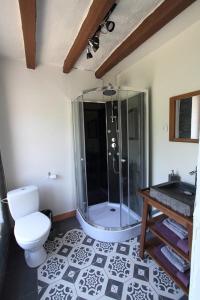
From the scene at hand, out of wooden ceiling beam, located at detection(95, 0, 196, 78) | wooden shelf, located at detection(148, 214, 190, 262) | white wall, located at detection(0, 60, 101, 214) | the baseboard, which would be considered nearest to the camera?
wooden ceiling beam, located at detection(95, 0, 196, 78)

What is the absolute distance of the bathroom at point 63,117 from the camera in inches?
64.6

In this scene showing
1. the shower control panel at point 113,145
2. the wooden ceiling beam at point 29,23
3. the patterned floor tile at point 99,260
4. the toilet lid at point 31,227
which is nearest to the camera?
the wooden ceiling beam at point 29,23

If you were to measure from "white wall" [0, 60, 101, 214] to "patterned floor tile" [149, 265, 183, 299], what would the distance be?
5.21ft

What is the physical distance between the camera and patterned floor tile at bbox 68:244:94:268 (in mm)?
1875

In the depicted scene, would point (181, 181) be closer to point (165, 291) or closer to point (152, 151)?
point (152, 151)

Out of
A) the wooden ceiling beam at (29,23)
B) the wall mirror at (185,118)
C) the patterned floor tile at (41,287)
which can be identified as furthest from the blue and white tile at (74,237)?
the wooden ceiling beam at (29,23)

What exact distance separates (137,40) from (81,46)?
61cm

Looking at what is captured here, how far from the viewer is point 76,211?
287cm

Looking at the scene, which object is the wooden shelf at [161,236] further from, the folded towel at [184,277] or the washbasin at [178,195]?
the washbasin at [178,195]

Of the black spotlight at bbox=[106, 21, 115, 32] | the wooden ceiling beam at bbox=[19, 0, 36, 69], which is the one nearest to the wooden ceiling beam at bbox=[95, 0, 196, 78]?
the black spotlight at bbox=[106, 21, 115, 32]

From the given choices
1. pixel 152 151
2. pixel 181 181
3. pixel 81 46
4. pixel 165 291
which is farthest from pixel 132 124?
pixel 165 291

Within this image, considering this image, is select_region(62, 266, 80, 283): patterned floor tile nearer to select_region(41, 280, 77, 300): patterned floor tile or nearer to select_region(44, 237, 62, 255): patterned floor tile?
select_region(41, 280, 77, 300): patterned floor tile

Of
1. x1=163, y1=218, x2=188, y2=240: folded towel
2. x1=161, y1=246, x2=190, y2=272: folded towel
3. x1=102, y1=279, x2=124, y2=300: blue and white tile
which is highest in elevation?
x1=163, y1=218, x2=188, y2=240: folded towel

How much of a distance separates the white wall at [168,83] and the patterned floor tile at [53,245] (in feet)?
5.02
